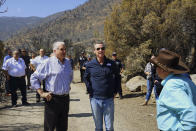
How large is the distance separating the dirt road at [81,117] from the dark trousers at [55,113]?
184cm

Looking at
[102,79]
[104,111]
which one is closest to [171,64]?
[102,79]

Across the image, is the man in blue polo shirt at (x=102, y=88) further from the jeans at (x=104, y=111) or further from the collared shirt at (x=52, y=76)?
the collared shirt at (x=52, y=76)

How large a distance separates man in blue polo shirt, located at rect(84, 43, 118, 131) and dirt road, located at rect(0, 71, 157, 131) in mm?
2101

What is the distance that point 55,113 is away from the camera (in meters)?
4.36

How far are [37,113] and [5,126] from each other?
1.43 m

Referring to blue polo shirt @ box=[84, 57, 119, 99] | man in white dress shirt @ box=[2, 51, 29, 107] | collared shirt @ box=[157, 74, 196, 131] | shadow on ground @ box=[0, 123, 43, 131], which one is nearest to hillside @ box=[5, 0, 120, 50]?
man in white dress shirt @ box=[2, 51, 29, 107]

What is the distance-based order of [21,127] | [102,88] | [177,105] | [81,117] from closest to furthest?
[177,105], [102,88], [21,127], [81,117]

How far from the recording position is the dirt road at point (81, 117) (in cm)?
647

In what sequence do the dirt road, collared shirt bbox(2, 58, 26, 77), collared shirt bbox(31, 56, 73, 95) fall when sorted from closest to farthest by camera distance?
collared shirt bbox(31, 56, 73, 95) → the dirt road → collared shirt bbox(2, 58, 26, 77)

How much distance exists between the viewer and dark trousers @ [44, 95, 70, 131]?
4340mm

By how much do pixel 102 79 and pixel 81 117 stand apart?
3.46m

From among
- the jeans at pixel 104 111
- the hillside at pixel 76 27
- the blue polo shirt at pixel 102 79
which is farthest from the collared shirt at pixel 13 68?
the hillside at pixel 76 27

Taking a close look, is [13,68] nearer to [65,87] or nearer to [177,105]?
[65,87]

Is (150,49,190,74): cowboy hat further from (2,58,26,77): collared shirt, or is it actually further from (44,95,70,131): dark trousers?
(2,58,26,77): collared shirt
